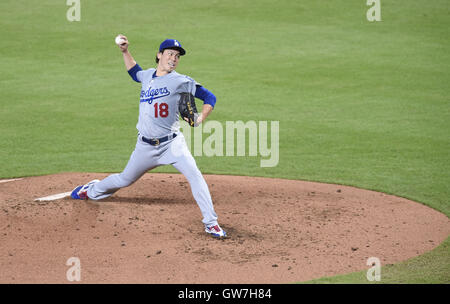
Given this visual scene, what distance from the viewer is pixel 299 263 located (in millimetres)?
5977

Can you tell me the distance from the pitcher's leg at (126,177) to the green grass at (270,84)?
2252 mm

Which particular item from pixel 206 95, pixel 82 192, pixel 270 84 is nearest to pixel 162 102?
pixel 206 95

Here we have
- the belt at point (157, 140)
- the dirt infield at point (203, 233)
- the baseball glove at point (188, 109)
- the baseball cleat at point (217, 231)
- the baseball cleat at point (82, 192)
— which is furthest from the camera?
the baseball cleat at point (82, 192)

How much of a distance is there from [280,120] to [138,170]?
607 centimetres

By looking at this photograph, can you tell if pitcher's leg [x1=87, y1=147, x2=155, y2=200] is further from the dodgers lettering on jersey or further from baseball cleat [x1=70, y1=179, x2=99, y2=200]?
the dodgers lettering on jersey

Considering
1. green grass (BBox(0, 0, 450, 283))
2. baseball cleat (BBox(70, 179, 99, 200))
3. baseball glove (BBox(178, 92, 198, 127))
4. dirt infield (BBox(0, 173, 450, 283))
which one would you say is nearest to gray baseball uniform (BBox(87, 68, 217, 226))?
baseball glove (BBox(178, 92, 198, 127))

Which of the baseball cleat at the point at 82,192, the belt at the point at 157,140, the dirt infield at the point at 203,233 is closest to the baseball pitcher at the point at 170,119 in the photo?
the belt at the point at 157,140

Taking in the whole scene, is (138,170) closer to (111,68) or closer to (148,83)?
(148,83)

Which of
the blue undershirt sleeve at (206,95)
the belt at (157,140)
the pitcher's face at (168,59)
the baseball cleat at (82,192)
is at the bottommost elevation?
the baseball cleat at (82,192)

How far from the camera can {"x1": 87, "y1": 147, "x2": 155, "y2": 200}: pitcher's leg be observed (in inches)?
271

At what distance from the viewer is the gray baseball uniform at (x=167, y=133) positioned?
6641 millimetres

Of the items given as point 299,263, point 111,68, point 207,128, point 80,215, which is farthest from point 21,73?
point 299,263

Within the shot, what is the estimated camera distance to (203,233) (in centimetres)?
673

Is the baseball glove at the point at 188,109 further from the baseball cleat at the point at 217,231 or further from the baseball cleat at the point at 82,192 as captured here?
the baseball cleat at the point at 82,192
